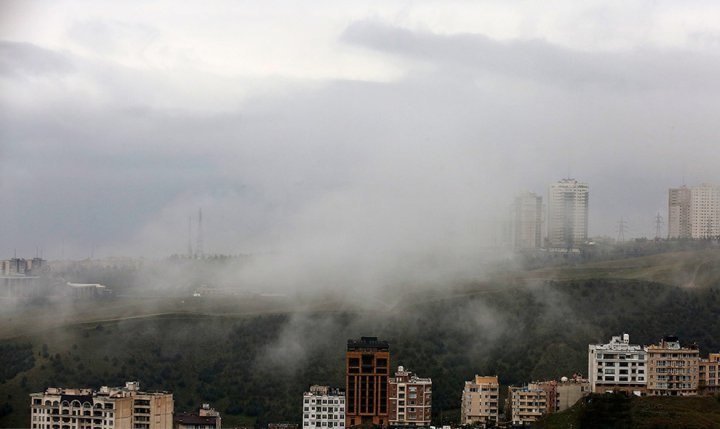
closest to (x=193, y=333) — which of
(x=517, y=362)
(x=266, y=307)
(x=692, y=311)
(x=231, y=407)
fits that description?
(x=266, y=307)

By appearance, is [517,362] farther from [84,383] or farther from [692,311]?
[84,383]

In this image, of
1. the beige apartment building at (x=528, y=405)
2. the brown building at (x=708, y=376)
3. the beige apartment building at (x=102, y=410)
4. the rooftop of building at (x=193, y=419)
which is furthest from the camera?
the brown building at (x=708, y=376)

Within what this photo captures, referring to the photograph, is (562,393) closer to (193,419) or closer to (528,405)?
(528,405)

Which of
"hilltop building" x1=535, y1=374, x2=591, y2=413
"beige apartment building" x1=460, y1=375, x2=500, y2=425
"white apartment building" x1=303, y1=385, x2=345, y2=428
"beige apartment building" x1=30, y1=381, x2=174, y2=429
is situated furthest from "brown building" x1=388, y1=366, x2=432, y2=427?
"beige apartment building" x1=30, y1=381, x2=174, y2=429

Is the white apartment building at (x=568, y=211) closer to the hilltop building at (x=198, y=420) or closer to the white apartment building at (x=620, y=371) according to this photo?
the white apartment building at (x=620, y=371)

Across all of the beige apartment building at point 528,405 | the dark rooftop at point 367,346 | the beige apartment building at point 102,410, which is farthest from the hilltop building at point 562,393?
the beige apartment building at point 102,410
